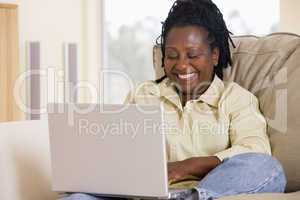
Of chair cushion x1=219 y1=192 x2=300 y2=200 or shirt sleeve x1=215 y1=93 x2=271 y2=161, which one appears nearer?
chair cushion x1=219 y1=192 x2=300 y2=200

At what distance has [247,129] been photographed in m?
1.55

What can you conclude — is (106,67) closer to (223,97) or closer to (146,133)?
(223,97)

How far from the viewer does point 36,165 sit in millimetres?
1465

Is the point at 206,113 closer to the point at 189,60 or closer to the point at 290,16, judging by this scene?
the point at 189,60

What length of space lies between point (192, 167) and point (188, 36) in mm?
496

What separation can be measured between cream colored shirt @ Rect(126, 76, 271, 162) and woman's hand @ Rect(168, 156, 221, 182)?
0.30 feet

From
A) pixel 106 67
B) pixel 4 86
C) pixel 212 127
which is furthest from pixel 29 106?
pixel 212 127

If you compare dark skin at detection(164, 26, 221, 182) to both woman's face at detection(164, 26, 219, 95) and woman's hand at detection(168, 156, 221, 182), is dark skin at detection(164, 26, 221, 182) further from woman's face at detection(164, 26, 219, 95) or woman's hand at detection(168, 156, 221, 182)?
woman's hand at detection(168, 156, 221, 182)

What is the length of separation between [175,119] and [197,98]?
4.5 inches

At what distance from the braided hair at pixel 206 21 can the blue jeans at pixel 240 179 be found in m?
0.53

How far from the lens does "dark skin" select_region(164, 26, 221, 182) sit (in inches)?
66.9

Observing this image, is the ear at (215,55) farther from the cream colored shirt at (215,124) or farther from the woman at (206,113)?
the cream colored shirt at (215,124)

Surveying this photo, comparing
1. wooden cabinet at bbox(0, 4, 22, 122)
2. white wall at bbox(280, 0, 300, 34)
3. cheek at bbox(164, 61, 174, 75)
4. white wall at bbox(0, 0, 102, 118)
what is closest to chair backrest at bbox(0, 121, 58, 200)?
cheek at bbox(164, 61, 174, 75)

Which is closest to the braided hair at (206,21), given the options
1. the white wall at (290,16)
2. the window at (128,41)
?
the white wall at (290,16)
